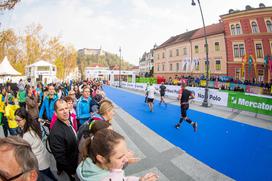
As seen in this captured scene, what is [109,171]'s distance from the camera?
1637mm

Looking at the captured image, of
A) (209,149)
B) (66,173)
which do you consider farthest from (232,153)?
(66,173)

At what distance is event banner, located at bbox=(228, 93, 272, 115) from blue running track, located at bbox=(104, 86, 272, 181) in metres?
2.62

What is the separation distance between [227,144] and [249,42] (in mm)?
33009

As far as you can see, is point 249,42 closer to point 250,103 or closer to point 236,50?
point 236,50

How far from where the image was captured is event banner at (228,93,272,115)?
11094 millimetres

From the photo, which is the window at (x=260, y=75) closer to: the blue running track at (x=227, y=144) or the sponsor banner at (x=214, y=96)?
the sponsor banner at (x=214, y=96)

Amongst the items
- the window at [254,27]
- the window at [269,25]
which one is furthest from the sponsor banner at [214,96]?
the window at [269,25]

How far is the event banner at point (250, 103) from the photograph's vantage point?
36.4ft

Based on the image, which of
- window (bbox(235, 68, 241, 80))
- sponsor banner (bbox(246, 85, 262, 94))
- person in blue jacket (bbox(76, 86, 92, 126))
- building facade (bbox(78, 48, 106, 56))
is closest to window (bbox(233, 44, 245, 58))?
window (bbox(235, 68, 241, 80))

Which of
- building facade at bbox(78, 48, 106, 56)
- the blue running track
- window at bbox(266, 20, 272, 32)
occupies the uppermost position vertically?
building facade at bbox(78, 48, 106, 56)

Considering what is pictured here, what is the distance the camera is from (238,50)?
34.9 m

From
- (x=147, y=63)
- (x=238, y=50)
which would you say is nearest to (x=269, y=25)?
(x=238, y=50)

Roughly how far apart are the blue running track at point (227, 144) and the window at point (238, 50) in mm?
28927

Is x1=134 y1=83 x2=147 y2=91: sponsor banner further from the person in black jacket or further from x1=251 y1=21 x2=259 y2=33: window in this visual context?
the person in black jacket
